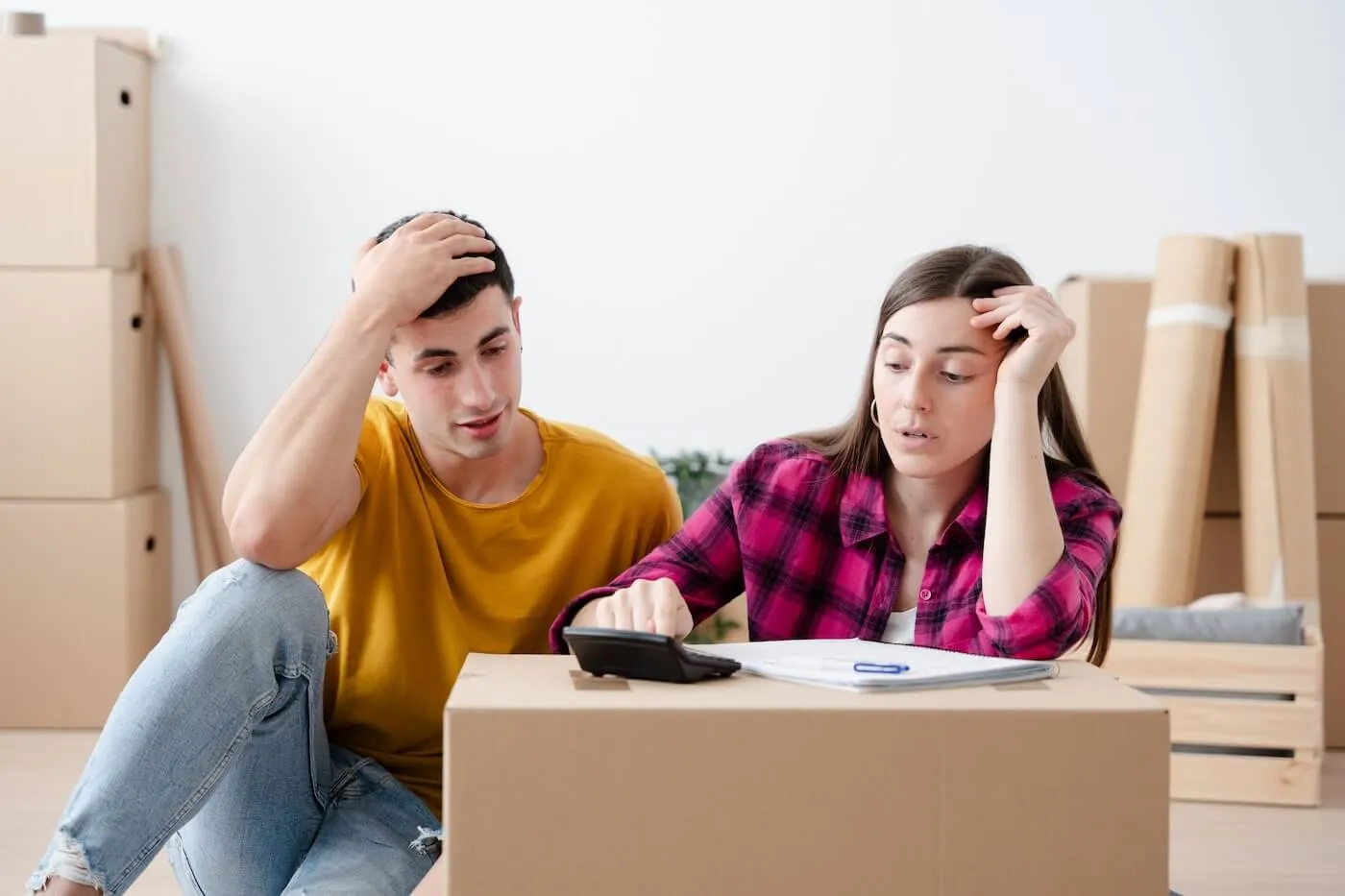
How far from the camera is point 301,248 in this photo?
322 cm

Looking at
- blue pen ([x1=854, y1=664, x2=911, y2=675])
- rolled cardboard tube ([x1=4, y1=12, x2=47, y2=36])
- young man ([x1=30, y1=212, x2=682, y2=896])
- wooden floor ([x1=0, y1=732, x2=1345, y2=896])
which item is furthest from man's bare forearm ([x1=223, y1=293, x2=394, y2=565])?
rolled cardboard tube ([x1=4, y1=12, x2=47, y2=36])

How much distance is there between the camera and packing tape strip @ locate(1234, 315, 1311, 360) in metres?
2.73

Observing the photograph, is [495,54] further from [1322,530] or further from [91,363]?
[1322,530]

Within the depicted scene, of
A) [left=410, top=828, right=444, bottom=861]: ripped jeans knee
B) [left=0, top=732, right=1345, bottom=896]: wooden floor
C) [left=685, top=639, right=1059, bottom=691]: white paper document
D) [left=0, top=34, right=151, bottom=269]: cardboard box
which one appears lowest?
[left=0, top=732, right=1345, bottom=896]: wooden floor

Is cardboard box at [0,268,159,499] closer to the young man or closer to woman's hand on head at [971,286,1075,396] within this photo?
the young man

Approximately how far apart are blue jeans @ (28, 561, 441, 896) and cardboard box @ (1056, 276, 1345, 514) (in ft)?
6.11

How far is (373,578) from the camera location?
4.73ft

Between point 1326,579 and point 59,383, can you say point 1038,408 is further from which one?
point 59,383

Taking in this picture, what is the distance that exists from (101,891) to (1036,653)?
2.51 ft

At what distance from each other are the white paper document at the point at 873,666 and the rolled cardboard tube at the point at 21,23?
96.3 inches

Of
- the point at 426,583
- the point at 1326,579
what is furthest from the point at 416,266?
the point at 1326,579

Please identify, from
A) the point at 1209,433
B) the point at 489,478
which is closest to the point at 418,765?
the point at 489,478

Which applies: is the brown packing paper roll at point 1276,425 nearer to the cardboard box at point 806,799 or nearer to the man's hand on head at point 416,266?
the man's hand on head at point 416,266

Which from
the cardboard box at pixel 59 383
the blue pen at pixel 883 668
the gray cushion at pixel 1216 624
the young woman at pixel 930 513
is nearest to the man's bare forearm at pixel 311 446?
the young woman at pixel 930 513
